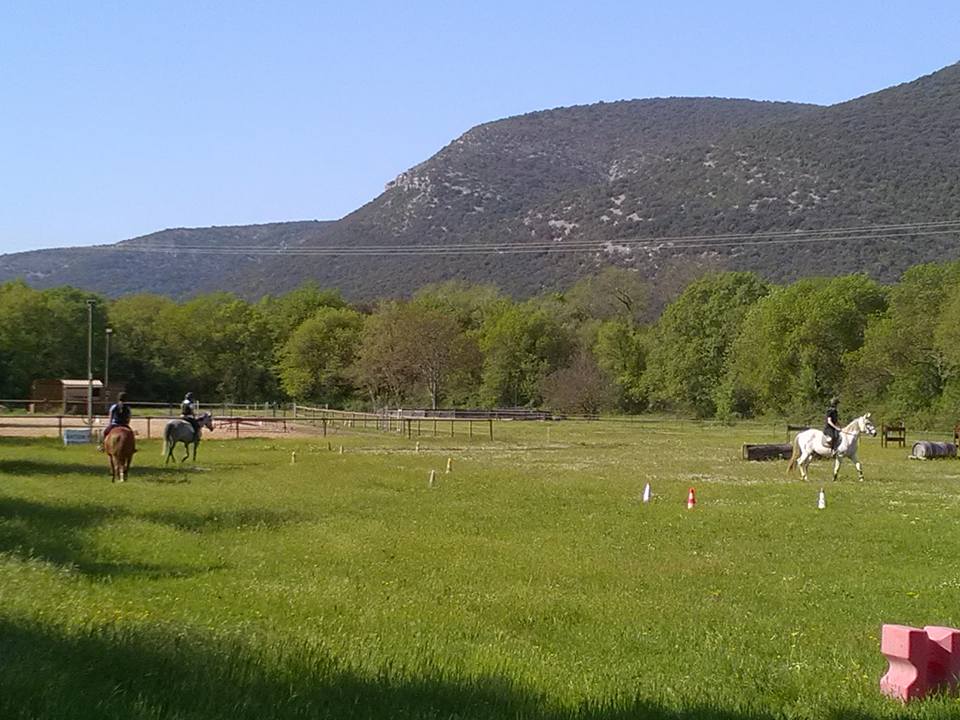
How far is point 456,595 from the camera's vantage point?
13.7m

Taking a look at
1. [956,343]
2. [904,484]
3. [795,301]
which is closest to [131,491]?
[904,484]

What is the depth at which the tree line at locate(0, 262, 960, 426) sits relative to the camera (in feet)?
269

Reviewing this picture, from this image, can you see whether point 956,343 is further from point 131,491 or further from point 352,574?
point 352,574

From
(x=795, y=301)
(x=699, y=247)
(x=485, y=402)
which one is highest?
(x=699, y=247)

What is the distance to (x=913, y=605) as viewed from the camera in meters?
13.5

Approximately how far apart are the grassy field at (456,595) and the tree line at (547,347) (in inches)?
2120

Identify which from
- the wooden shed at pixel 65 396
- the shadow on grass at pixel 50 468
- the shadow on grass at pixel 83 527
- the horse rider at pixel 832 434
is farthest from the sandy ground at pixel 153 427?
the shadow on grass at pixel 83 527

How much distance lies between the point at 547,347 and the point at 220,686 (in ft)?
353

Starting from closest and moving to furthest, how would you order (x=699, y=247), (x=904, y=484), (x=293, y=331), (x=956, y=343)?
(x=904, y=484) < (x=956, y=343) < (x=293, y=331) < (x=699, y=247)

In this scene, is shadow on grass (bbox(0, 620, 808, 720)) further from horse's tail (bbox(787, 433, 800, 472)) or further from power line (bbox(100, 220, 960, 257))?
power line (bbox(100, 220, 960, 257))

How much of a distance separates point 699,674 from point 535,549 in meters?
8.60

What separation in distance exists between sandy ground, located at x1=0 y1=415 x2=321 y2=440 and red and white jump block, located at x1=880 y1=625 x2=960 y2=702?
159 feet

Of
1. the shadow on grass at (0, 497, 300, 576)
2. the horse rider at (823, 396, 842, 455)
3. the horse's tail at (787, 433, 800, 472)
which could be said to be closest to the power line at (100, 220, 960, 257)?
the horse's tail at (787, 433, 800, 472)

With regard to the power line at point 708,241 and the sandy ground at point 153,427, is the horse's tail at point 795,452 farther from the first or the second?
the power line at point 708,241
